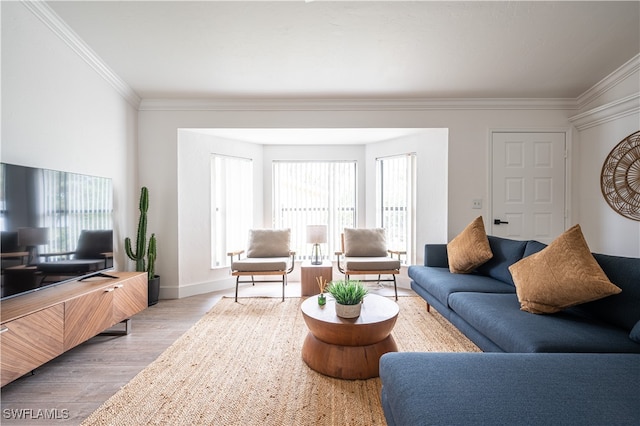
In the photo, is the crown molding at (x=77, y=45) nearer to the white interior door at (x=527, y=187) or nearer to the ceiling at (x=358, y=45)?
the ceiling at (x=358, y=45)

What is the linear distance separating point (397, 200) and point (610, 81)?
9.07 feet

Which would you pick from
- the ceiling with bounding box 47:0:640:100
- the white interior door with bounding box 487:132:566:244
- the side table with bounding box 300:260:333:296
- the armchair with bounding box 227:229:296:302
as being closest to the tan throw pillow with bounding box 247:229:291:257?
the armchair with bounding box 227:229:296:302

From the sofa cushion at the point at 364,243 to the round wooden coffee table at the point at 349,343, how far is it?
205 cm

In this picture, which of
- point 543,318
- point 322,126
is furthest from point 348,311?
point 322,126

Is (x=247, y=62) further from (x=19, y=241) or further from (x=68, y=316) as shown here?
(x=68, y=316)

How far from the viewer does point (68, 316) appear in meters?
1.98

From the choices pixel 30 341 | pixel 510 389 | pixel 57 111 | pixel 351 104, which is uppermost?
pixel 351 104

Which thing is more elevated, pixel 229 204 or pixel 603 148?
pixel 603 148

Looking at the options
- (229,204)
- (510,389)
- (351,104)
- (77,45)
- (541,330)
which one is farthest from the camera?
(229,204)

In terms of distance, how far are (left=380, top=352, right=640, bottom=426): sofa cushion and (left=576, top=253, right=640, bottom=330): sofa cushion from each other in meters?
0.45

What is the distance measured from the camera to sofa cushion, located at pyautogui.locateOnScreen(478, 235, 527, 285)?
266 centimetres

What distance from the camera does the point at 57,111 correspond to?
245cm

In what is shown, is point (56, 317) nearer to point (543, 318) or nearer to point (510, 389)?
point (510, 389)

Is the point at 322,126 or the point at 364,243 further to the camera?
the point at 364,243
